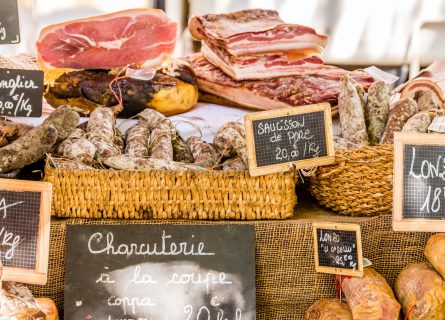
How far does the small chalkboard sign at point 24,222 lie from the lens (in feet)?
7.68

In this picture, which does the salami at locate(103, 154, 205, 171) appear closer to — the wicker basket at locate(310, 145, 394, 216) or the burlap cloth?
the burlap cloth

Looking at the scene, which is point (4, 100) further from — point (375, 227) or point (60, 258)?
point (375, 227)

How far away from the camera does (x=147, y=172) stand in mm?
2457

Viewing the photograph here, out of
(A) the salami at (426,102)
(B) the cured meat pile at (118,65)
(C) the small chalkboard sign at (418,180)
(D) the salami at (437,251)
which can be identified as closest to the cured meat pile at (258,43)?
(B) the cured meat pile at (118,65)

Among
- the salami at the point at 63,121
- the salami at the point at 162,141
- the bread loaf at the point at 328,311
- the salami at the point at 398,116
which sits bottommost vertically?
the bread loaf at the point at 328,311

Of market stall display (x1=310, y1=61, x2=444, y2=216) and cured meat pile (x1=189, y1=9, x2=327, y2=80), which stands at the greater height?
cured meat pile (x1=189, y1=9, x2=327, y2=80)

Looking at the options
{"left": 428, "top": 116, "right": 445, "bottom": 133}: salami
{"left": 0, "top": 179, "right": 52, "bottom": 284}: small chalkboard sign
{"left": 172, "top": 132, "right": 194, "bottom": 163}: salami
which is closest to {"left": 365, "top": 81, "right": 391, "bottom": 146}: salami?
{"left": 428, "top": 116, "right": 445, "bottom": 133}: salami

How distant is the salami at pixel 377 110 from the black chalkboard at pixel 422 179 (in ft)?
1.79

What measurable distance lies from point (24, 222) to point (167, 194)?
20.3 inches

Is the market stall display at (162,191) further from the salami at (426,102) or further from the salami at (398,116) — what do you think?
the salami at (426,102)

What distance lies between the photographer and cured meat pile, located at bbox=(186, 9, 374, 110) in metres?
3.43

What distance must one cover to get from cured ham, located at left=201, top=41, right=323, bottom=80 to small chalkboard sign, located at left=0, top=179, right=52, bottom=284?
145 centimetres

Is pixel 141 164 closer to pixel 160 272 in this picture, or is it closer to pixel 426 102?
pixel 160 272

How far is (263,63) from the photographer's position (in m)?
3.47
